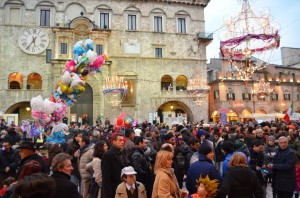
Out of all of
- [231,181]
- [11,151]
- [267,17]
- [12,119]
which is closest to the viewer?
[231,181]

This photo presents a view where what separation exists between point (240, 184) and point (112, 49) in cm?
2507

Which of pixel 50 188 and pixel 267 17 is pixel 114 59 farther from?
pixel 50 188

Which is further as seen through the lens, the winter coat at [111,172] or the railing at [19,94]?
the railing at [19,94]

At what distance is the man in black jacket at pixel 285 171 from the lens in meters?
4.85

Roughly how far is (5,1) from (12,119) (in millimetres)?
12879

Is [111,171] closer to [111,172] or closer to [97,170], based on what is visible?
[111,172]

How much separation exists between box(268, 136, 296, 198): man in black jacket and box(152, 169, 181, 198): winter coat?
8.33 feet

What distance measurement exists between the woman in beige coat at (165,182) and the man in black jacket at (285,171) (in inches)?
96.8

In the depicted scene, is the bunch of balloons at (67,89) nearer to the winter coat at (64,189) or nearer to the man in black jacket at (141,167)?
the man in black jacket at (141,167)

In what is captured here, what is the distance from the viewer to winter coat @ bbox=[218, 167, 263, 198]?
3486 mm

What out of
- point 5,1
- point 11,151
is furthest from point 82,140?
point 5,1

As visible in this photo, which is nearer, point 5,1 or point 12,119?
point 12,119

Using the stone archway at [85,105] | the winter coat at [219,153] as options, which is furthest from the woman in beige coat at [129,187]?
the stone archway at [85,105]

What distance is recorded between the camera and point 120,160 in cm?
456
